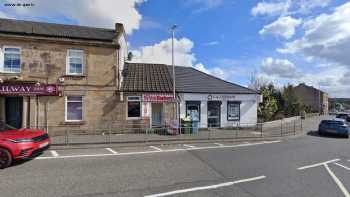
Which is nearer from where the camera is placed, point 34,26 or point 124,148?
point 124,148

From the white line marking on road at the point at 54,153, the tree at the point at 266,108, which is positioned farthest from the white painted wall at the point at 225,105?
the white line marking on road at the point at 54,153

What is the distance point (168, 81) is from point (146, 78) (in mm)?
1849

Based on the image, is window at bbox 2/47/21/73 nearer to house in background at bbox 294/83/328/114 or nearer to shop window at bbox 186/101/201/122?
shop window at bbox 186/101/201/122

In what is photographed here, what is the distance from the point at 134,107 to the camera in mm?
16547

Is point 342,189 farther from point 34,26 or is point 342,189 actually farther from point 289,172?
point 34,26

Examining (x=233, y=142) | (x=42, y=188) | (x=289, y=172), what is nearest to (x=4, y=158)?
(x=42, y=188)

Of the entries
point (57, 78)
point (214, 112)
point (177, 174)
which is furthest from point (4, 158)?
point (214, 112)

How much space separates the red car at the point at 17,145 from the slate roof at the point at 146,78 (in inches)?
332

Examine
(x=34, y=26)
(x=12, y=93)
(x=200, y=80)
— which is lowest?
(x=12, y=93)

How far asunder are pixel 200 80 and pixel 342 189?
607 inches

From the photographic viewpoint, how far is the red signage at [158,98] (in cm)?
1647

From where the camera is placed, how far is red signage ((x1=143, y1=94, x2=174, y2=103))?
16.5 m

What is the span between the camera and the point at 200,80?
801 inches

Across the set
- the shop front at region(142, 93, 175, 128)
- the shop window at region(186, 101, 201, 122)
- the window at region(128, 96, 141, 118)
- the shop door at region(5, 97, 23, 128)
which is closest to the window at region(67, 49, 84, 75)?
the shop door at region(5, 97, 23, 128)
